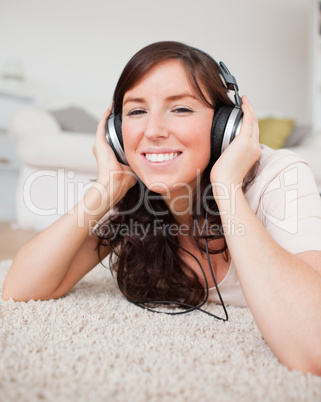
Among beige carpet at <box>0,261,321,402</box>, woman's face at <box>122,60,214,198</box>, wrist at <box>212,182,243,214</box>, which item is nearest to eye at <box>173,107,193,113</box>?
woman's face at <box>122,60,214,198</box>

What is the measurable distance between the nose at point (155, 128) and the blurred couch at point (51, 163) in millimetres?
1462

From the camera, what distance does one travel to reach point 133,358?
0.68 m

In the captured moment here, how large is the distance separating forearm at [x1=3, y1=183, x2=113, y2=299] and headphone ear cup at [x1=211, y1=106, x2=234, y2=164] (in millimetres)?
357

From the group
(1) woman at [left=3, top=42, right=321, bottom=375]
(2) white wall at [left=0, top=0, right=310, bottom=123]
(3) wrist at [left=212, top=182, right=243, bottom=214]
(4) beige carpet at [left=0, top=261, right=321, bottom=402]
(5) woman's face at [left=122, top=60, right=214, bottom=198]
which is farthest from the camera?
(2) white wall at [left=0, top=0, right=310, bottom=123]

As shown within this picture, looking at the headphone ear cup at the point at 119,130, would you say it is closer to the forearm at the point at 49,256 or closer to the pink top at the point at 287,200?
the forearm at the point at 49,256

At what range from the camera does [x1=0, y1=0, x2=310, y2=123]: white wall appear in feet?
13.0

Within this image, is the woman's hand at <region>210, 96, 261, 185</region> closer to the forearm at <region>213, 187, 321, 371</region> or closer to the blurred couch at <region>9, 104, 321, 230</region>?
the forearm at <region>213, 187, 321, 371</region>

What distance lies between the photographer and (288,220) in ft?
2.61

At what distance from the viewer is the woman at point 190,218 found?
0.70 meters

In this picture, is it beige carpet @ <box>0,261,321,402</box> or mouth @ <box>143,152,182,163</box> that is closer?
beige carpet @ <box>0,261,321,402</box>

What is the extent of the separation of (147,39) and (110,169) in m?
3.74

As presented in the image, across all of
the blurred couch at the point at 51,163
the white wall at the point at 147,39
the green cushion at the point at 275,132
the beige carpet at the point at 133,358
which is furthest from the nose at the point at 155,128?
the white wall at the point at 147,39

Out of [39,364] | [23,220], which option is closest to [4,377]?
[39,364]

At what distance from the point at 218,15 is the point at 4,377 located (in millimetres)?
4771
